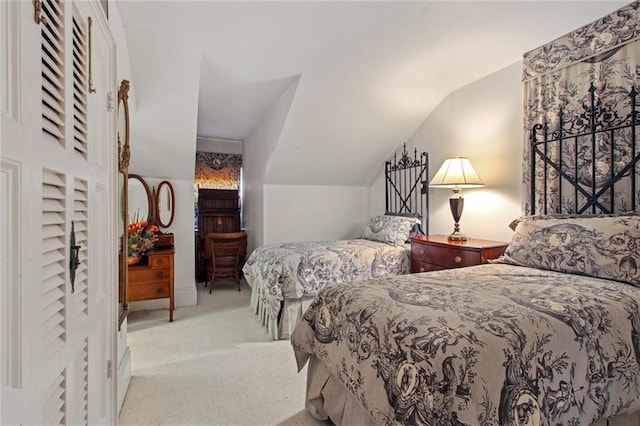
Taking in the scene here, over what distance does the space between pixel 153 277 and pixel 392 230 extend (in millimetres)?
2485

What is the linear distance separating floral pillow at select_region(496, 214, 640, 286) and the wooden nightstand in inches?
14.3

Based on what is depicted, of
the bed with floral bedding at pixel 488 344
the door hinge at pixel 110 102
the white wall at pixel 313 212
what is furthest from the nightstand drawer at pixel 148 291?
the door hinge at pixel 110 102

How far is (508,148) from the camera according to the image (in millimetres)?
2811

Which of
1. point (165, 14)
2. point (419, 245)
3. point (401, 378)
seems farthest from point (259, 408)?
point (165, 14)

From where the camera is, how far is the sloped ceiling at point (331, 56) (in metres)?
2.10

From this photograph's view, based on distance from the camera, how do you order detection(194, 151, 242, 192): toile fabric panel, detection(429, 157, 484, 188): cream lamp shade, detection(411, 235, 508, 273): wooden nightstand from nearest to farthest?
1. detection(411, 235, 508, 273): wooden nightstand
2. detection(429, 157, 484, 188): cream lamp shade
3. detection(194, 151, 242, 192): toile fabric panel

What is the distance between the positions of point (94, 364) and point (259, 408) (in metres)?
0.95

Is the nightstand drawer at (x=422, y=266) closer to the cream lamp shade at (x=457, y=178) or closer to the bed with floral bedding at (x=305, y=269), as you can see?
the bed with floral bedding at (x=305, y=269)

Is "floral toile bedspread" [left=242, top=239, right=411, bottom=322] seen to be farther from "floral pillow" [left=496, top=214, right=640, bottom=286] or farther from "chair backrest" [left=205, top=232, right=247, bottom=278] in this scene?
"floral pillow" [left=496, top=214, right=640, bottom=286]

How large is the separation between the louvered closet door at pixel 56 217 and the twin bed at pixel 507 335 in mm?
938

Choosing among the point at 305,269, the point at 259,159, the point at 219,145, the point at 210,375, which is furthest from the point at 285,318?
the point at 219,145

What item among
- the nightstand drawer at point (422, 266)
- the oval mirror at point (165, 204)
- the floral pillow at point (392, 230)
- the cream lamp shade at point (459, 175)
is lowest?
the nightstand drawer at point (422, 266)

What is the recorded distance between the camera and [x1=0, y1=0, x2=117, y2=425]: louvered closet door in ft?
2.05

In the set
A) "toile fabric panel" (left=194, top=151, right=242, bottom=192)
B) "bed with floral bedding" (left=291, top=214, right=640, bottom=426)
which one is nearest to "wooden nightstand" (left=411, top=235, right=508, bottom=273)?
"bed with floral bedding" (left=291, top=214, right=640, bottom=426)
